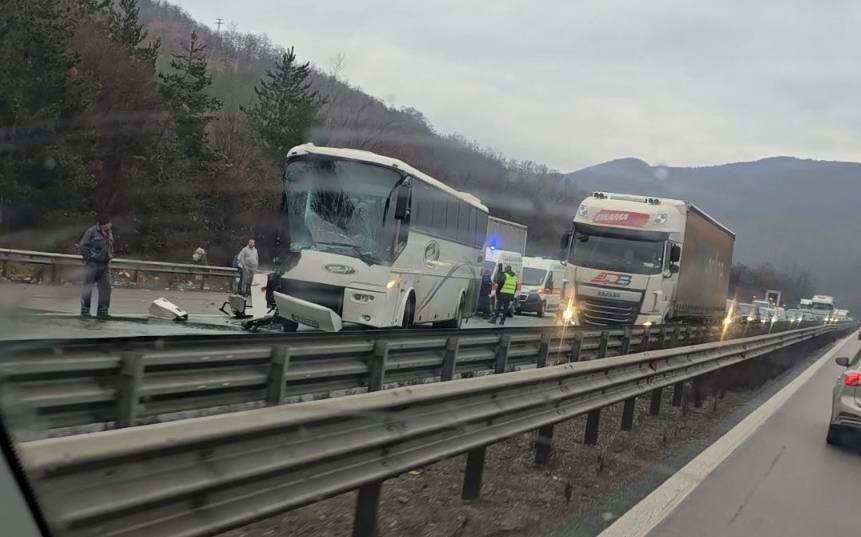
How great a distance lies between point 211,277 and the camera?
2745 cm

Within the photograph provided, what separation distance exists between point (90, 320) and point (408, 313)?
6.79 meters

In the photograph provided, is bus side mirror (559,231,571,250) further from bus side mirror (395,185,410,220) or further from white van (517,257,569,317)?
white van (517,257,569,317)

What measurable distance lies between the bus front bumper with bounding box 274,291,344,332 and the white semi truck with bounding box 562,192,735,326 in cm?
935

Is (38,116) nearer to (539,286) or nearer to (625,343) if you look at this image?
(625,343)

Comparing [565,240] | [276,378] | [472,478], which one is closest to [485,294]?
[565,240]

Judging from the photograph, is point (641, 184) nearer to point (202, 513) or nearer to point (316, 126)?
point (316, 126)

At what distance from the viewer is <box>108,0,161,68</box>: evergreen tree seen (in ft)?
33.6

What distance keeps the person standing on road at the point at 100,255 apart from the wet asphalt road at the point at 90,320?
37 centimetres

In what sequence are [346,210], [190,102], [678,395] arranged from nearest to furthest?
[678,395]
[346,210]
[190,102]

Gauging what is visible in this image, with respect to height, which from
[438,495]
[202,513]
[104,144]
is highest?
[104,144]

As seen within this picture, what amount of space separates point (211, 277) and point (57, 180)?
20018 mm

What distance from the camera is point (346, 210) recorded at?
15.2 meters

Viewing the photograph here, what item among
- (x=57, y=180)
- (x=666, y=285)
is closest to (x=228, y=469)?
(x=57, y=180)

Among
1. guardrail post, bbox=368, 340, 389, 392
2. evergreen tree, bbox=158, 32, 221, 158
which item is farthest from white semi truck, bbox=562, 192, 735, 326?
guardrail post, bbox=368, 340, 389, 392
